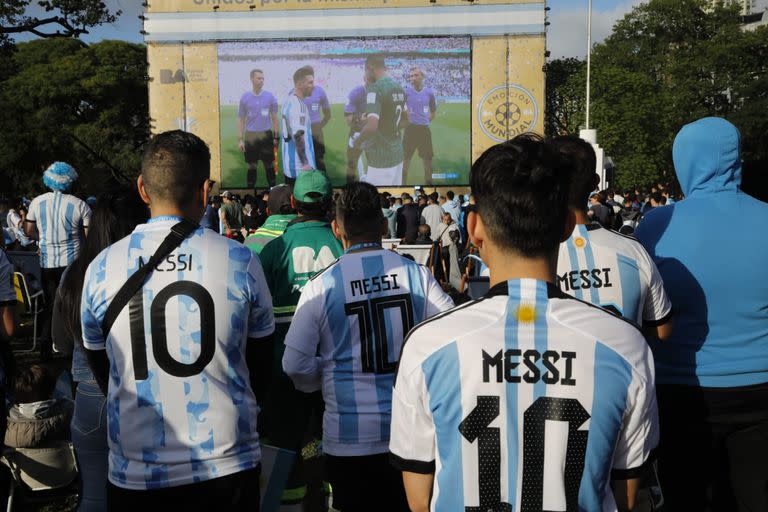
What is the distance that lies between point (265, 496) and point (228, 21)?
31.3m

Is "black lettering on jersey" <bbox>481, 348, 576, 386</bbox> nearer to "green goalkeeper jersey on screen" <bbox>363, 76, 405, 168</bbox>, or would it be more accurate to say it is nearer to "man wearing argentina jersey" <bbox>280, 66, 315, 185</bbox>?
"green goalkeeper jersey on screen" <bbox>363, 76, 405, 168</bbox>

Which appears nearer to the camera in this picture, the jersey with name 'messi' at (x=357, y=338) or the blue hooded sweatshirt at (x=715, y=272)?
the blue hooded sweatshirt at (x=715, y=272)

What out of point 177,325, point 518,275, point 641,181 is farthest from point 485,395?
point 641,181

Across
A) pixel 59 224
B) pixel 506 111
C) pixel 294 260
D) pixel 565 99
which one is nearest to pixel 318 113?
pixel 506 111

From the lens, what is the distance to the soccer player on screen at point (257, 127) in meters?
30.9

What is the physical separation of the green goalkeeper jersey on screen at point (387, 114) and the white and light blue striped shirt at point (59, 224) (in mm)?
23240

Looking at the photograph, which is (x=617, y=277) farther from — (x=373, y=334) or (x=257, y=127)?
(x=257, y=127)

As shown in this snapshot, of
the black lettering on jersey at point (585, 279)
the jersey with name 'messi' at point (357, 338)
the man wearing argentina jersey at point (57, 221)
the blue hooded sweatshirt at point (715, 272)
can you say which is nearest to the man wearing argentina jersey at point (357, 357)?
the jersey with name 'messi' at point (357, 338)

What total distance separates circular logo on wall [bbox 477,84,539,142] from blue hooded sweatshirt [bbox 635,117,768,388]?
2813cm

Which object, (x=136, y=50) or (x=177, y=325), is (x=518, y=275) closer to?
(x=177, y=325)

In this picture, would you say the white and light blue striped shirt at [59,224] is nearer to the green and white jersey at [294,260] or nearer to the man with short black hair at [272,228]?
the man with short black hair at [272,228]

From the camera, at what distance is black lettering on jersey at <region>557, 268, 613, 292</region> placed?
9.55 ft

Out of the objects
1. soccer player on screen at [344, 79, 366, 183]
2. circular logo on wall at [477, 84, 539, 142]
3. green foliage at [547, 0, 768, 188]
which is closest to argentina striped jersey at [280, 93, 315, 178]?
soccer player on screen at [344, 79, 366, 183]

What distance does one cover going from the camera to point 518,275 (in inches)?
67.5
